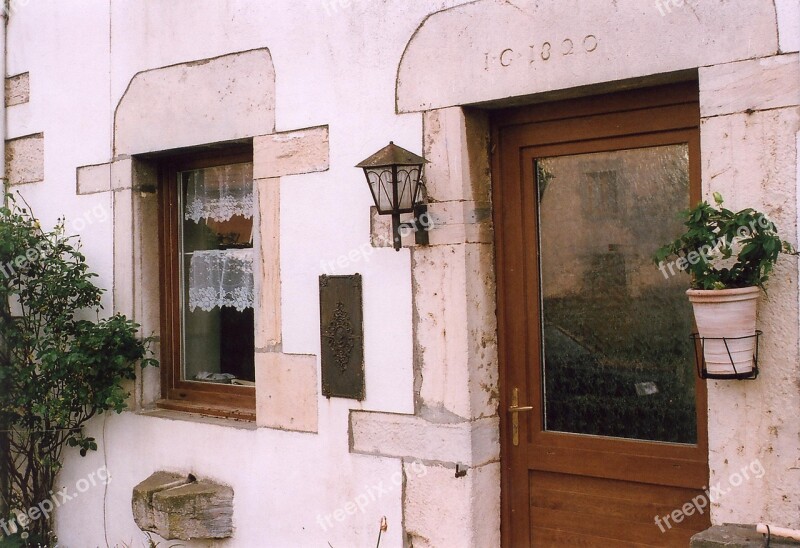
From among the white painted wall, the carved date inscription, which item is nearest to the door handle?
the white painted wall

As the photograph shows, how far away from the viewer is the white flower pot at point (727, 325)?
2.73 m

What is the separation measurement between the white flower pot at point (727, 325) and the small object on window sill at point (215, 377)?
2655 millimetres

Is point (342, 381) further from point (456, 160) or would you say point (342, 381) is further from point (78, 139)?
point (78, 139)

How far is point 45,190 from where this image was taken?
527 cm

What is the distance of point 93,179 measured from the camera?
198 inches

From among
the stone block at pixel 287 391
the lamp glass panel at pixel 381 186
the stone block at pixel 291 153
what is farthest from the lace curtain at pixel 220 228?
the lamp glass panel at pixel 381 186

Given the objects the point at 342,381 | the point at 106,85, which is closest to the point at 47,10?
the point at 106,85

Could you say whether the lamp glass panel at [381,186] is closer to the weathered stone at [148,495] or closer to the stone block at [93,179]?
the weathered stone at [148,495]

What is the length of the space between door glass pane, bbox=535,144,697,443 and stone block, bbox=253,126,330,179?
3.33ft

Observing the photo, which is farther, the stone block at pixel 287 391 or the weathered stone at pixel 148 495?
the weathered stone at pixel 148 495

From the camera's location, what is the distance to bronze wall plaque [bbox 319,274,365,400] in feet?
12.7

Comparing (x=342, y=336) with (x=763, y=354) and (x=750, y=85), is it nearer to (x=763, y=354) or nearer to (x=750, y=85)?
(x=763, y=354)

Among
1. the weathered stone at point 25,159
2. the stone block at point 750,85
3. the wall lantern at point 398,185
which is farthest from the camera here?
the weathered stone at point 25,159

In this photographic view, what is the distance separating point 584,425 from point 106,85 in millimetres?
3236
